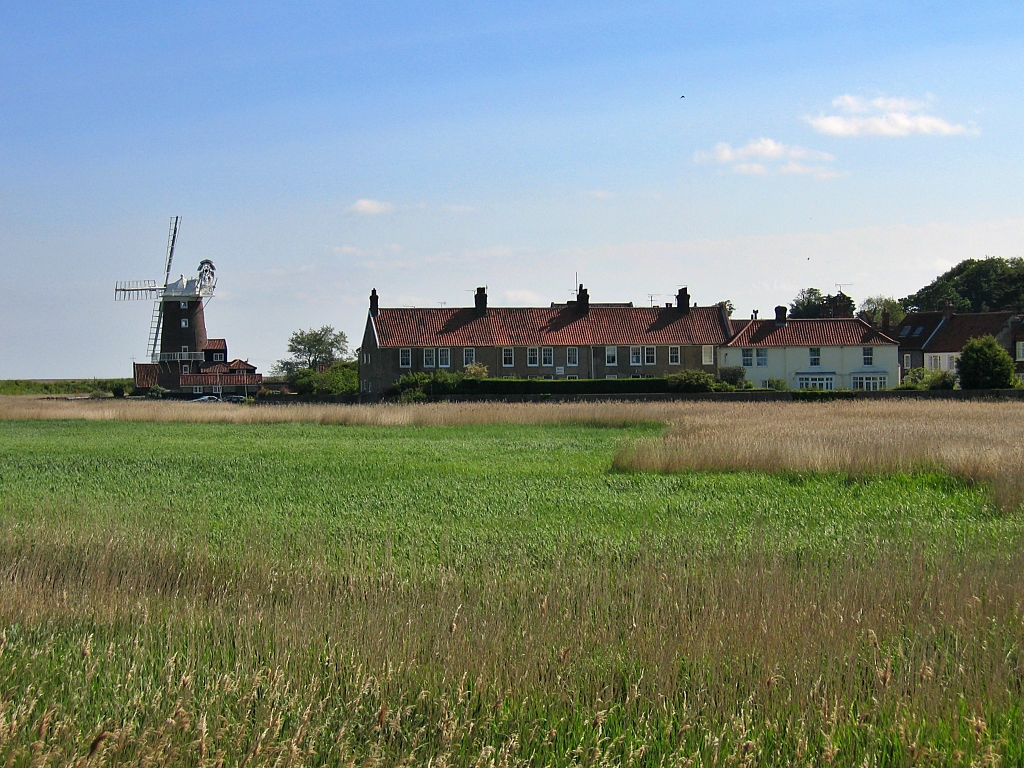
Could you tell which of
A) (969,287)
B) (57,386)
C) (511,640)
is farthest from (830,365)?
(57,386)

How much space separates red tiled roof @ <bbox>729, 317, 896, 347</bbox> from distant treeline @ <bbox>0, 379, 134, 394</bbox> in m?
72.4

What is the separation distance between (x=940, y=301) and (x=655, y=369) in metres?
A: 56.9

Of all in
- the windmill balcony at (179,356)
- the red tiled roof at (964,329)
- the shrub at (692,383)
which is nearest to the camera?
the shrub at (692,383)

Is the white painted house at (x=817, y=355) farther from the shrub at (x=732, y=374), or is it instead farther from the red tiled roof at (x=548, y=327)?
the shrub at (x=732, y=374)

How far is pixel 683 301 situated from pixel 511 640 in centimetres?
7682

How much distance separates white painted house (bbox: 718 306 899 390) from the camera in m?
76.4

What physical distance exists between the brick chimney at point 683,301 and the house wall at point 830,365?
23.4 ft

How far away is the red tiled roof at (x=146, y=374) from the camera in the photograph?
97562mm

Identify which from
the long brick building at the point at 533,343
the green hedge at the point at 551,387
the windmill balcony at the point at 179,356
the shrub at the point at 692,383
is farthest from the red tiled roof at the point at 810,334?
the windmill balcony at the point at 179,356

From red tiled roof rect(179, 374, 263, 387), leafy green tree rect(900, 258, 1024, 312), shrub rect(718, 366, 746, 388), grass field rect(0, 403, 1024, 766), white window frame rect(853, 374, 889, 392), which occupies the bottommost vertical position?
grass field rect(0, 403, 1024, 766)

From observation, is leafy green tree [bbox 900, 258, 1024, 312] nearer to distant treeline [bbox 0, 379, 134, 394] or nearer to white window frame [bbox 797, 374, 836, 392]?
white window frame [bbox 797, 374, 836, 392]

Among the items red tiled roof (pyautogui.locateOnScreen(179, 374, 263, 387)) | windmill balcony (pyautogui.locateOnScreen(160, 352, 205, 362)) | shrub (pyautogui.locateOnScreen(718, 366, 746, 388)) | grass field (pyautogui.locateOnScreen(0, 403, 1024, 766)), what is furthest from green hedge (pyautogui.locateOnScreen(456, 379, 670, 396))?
grass field (pyautogui.locateOnScreen(0, 403, 1024, 766))

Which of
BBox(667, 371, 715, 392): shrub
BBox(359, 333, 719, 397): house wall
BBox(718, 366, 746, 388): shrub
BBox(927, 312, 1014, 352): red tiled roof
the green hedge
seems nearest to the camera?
BBox(667, 371, 715, 392): shrub

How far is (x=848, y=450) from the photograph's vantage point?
19766 millimetres
